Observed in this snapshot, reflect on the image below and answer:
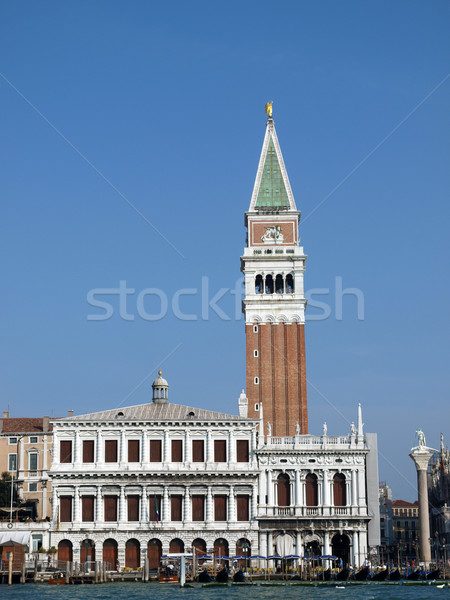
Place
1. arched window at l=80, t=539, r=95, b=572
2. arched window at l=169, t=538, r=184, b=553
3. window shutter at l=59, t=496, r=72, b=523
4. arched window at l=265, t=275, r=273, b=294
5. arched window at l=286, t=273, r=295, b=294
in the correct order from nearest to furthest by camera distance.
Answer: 1. arched window at l=80, t=539, r=95, b=572
2. arched window at l=169, t=538, r=184, b=553
3. window shutter at l=59, t=496, r=72, b=523
4. arched window at l=286, t=273, r=295, b=294
5. arched window at l=265, t=275, r=273, b=294

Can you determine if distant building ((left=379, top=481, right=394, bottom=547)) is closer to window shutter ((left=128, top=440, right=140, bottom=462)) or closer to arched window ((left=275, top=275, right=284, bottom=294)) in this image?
arched window ((left=275, top=275, right=284, bottom=294))

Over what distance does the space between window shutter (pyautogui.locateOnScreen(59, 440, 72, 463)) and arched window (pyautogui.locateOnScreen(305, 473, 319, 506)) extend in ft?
56.2

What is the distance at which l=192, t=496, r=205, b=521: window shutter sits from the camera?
203ft

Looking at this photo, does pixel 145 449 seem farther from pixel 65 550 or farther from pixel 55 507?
pixel 65 550

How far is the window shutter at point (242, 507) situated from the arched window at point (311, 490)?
441 cm

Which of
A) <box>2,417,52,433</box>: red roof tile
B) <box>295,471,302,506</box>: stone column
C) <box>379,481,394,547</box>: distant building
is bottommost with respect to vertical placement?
<box>379,481,394,547</box>: distant building

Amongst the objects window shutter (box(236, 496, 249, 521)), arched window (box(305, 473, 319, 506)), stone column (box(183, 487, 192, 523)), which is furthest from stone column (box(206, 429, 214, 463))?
arched window (box(305, 473, 319, 506))

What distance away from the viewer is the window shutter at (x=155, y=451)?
2472 inches

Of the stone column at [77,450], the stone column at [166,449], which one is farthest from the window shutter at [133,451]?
the stone column at [77,450]

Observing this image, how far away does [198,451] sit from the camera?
6297 cm

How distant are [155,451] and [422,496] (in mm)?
21830

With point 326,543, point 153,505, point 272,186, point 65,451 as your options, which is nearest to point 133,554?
point 153,505

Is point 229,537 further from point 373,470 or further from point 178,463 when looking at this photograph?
point 373,470

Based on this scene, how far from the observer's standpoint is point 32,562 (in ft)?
190
